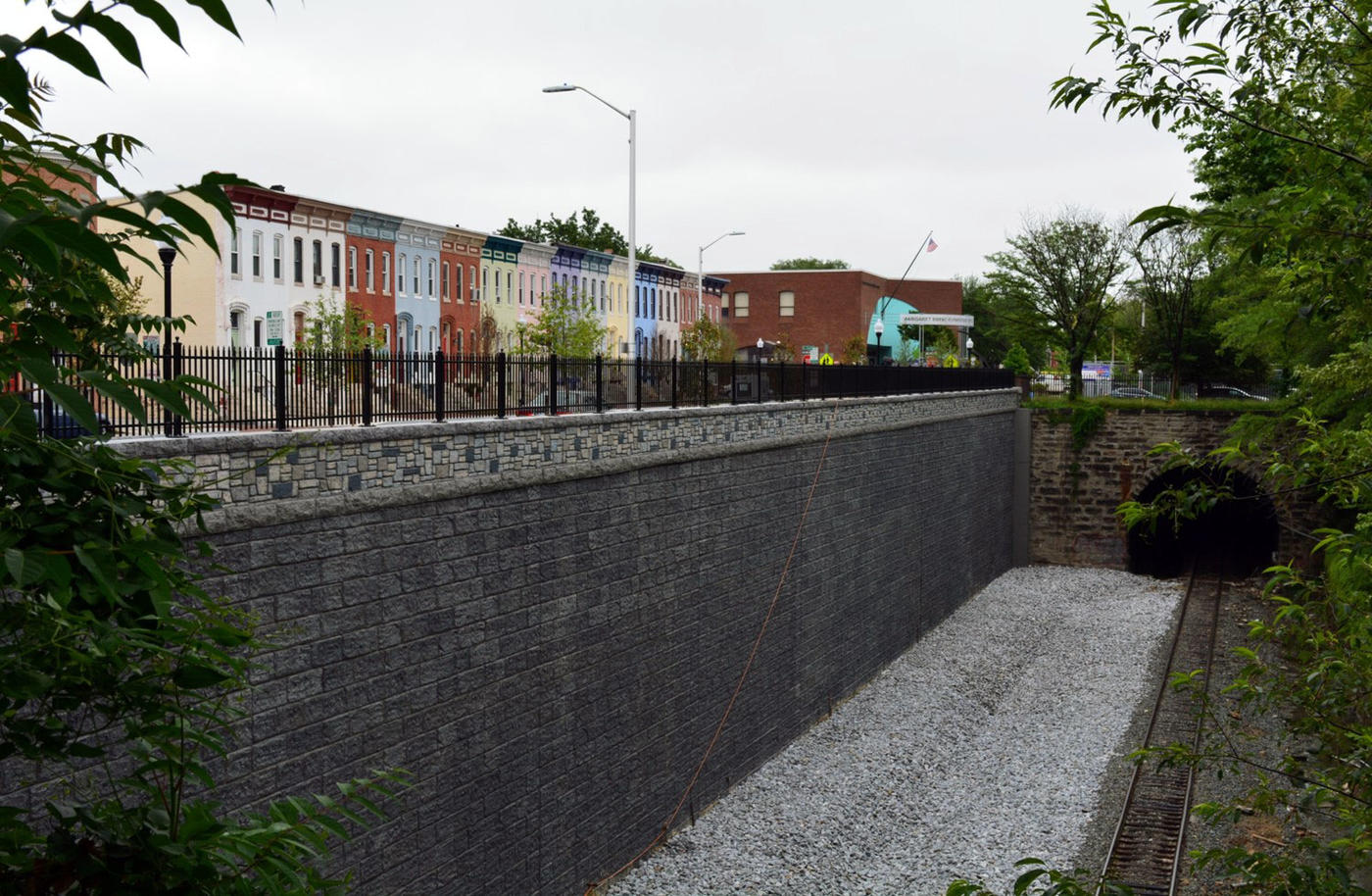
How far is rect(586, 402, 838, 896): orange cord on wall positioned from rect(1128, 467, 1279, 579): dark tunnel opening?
1853 centimetres

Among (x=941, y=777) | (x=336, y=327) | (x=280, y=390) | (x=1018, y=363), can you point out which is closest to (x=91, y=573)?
(x=280, y=390)

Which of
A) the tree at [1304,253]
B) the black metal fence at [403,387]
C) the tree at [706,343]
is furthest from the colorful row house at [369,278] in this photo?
the tree at [1304,253]

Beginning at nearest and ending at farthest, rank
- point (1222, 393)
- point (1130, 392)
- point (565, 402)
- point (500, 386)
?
point (500, 386) → point (565, 402) → point (1222, 393) → point (1130, 392)

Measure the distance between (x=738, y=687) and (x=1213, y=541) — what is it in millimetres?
32531

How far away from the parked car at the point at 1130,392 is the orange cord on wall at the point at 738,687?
106 ft

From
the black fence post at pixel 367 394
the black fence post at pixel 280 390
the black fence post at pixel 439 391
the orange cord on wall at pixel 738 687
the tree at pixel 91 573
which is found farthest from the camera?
the orange cord on wall at pixel 738 687

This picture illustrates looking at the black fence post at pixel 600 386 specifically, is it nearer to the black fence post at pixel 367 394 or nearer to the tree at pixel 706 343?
the black fence post at pixel 367 394

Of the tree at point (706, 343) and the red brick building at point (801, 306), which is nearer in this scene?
the tree at point (706, 343)

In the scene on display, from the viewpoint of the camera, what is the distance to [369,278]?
45438 millimetres

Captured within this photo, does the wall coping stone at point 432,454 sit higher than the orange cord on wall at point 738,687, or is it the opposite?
the wall coping stone at point 432,454

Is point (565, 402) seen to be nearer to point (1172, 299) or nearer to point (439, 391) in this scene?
point (439, 391)

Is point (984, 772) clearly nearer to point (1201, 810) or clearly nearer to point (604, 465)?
point (604, 465)

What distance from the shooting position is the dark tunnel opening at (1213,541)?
133 ft

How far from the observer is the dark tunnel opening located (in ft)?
133
